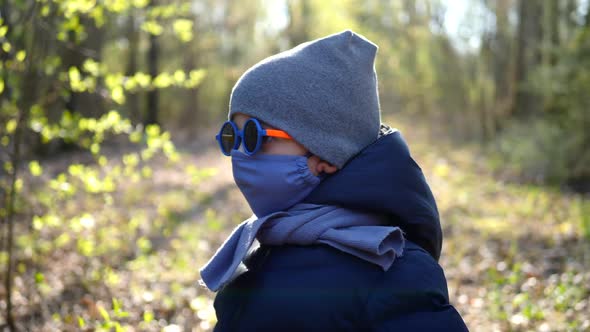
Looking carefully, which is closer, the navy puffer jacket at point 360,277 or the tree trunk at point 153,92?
the navy puffer jacket at point 360,277

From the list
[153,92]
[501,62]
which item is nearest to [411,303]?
[501,62]

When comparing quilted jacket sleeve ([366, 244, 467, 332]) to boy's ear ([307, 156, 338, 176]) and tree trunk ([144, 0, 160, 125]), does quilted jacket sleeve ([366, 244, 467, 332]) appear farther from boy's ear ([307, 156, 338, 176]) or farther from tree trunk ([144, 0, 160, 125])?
tree trunk ([144, 0, 160, 125])

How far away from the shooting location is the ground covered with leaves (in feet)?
14.2

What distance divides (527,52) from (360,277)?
51.3ft

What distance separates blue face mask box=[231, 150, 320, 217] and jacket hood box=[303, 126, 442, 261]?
0.05 meters

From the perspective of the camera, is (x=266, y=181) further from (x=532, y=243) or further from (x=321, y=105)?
(x=532, y=243)

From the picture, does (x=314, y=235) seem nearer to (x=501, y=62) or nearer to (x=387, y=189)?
(x=387, y=189)

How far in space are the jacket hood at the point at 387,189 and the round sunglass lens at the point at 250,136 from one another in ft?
0.87

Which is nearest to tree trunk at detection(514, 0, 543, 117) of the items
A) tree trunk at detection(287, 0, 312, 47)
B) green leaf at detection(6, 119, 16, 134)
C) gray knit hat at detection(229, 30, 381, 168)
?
tree trunk at detection(287, 0, 312, 47)

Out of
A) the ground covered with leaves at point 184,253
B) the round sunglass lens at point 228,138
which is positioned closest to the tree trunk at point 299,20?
the ground covered with leaves at point 184,253

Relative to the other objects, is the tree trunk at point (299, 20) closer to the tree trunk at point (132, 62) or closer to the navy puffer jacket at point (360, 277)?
the tree trunk at point (132, 62)

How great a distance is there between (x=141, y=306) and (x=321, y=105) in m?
3.73

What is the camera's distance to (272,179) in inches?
76.6

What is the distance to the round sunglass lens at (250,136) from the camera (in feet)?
6.37
